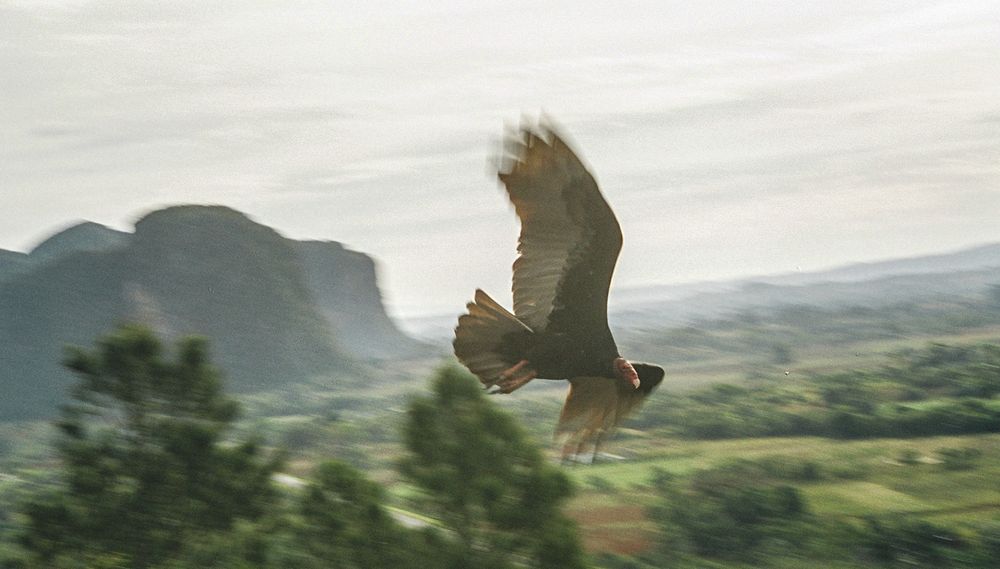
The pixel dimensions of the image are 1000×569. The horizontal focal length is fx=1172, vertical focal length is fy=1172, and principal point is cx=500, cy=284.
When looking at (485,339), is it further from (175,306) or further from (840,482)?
(175,306)

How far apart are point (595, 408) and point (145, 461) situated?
55.5 ft

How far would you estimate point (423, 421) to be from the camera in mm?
23312

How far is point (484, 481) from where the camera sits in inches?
893

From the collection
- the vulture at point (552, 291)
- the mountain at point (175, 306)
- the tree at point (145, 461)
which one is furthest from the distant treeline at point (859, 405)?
the mountain at point (175, 306)

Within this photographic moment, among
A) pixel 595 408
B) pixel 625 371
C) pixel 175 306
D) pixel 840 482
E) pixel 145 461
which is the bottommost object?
pixel 175 306

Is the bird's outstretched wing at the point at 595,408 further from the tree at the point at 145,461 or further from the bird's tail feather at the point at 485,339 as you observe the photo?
the tree at the point at 145,461

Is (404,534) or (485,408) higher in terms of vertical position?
(485,408)

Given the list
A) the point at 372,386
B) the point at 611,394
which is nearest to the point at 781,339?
the point at 372,386

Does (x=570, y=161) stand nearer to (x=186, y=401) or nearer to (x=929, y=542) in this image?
(x=186, y=401)

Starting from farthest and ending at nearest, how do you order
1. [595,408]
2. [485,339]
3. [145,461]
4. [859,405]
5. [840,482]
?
[859,405]
[840,482]
[145,461]
[595,408]
[485,339]

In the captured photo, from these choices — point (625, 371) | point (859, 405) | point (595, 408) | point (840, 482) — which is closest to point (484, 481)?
point (595, 408)

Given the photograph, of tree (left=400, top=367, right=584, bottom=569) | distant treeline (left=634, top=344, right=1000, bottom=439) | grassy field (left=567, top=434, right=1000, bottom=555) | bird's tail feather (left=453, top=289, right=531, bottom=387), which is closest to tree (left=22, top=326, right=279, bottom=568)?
tree (left=400, top=367, right=584, bottom=569)

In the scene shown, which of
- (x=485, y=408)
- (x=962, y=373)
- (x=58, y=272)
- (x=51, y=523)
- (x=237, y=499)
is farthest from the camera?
(x=58, y=272)

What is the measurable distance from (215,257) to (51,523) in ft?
569
